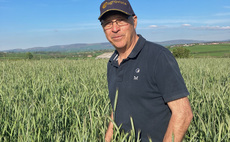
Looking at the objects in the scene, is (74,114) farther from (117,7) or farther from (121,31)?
(117,7)

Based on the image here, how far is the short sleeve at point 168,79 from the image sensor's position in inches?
Answer: 49.4

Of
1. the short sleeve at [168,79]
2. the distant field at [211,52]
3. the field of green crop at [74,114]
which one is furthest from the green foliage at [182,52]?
the short sleeve at [168,79]

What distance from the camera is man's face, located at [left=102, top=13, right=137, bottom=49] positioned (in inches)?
62.7

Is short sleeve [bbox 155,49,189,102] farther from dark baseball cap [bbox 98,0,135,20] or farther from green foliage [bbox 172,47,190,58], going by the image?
green foliage [bbox 172,47,190,58]

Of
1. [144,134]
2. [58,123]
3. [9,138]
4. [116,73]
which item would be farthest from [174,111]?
[9,138]

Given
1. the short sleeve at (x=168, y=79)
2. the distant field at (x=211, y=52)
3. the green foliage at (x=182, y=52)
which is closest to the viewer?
the short sleeve at (x=168, y=79)

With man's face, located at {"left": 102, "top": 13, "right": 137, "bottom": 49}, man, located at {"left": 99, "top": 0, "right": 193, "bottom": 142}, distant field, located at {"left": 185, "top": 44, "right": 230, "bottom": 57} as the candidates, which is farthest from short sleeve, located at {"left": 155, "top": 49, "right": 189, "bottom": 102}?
distant field, located at {"left": 185, "top": 44, "right": 230, "bottom": 57}

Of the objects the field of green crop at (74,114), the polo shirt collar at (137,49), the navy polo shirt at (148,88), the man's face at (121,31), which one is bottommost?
the field of green crop at (74,114)

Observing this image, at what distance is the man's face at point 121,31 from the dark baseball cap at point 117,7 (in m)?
0.05

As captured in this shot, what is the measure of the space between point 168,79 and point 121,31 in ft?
1.85

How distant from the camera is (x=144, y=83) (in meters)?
→ 1.43

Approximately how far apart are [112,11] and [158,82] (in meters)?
0.68

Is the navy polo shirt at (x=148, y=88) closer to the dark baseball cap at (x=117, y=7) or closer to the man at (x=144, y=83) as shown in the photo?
the man at (x=144, y=83)

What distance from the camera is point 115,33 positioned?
1627 millimetres
